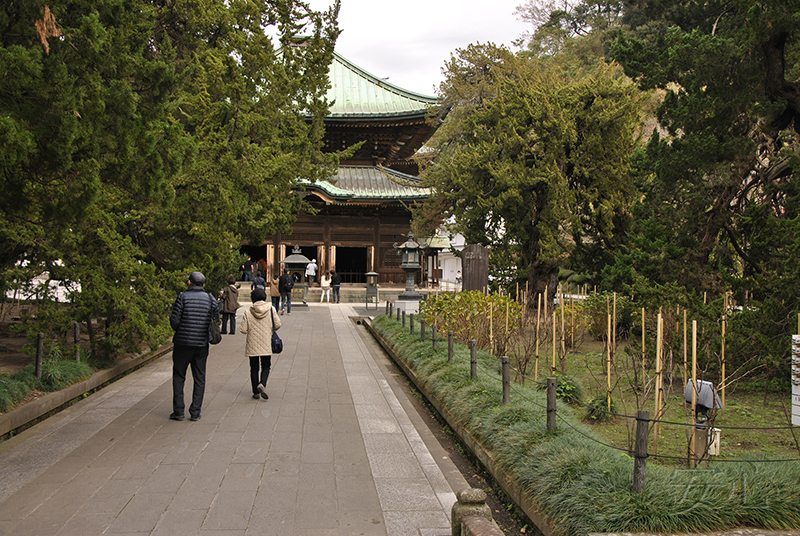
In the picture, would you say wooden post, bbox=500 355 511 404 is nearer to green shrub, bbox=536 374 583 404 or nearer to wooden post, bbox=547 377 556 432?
wooden post, bbox=547 377 556 432

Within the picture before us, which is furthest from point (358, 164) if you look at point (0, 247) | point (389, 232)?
point (0, 247)

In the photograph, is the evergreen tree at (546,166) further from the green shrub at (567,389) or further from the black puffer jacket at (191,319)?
the black puffer jacket at (191,319)

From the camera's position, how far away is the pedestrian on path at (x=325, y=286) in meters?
27.9

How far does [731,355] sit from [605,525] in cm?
521

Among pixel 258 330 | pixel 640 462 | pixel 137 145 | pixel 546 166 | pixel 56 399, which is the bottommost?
pixel 56 399

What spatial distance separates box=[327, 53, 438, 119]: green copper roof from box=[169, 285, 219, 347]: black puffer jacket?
71.1 ft

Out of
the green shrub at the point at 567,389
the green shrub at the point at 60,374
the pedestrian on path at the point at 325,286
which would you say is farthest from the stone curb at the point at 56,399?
the pedestrian on path at the point at 325,286

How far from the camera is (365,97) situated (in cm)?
3109

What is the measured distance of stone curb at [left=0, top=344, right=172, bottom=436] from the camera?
6453 mm

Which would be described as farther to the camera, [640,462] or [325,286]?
[325,286]

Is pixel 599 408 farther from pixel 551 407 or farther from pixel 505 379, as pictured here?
pixel 551 407

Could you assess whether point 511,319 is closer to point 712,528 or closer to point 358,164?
point 712,528

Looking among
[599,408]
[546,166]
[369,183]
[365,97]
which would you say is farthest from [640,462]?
[365,97]

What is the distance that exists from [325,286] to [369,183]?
573cm
